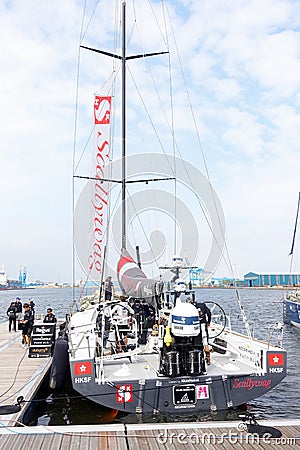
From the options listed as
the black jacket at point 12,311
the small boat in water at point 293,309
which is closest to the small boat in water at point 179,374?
the black jacket at point 12,311

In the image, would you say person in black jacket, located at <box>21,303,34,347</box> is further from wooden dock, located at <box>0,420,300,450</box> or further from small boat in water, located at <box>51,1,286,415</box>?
wooden dock, located at <box>0,420,300,450</box>

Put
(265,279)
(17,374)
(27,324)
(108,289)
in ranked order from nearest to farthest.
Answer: (17,374), (108,289), (27,324), (265,279)

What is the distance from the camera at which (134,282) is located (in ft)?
45.0

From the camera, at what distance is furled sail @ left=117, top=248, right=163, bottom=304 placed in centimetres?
1268

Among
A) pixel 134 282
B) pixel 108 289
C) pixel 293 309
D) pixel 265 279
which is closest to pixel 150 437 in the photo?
pixel 134 282

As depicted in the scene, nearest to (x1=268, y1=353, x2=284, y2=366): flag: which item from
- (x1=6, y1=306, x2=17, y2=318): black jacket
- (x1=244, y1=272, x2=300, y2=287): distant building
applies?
(x1=6, y1=306, x2=17, y2=318): black jacket

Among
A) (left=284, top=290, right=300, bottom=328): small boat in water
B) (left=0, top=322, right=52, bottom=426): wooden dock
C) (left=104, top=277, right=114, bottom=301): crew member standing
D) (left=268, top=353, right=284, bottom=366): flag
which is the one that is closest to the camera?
(left=268, top=353, right=284, bottom=366): flag

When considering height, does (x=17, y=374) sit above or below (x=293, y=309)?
below

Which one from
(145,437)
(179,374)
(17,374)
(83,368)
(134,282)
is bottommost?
(145,437)

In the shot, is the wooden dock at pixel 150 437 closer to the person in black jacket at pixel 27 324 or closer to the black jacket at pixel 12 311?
the person in black jacket at pixel 27 324

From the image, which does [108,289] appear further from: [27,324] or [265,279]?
[265,279]

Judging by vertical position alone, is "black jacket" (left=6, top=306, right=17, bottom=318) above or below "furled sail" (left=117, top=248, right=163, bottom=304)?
below

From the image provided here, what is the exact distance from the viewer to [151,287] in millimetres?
12688

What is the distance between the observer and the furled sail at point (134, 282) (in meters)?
12.7
